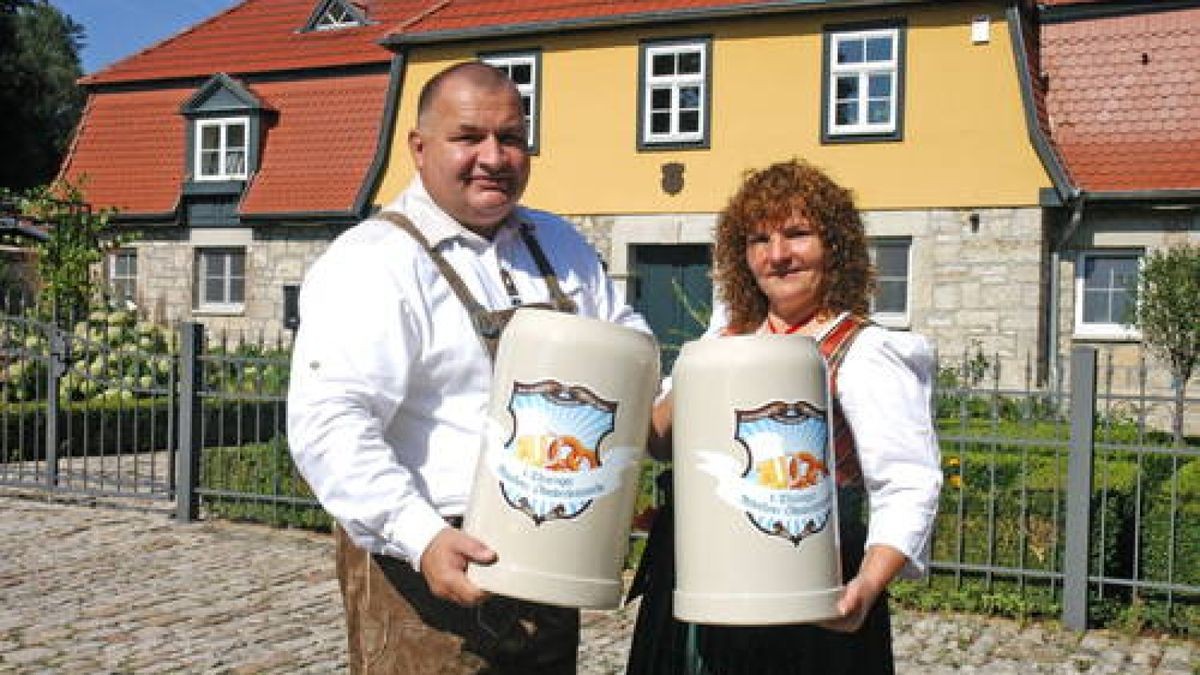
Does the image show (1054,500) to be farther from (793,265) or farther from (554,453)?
(554,453)

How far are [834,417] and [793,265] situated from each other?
297 mm

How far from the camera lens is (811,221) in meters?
A: 2.29

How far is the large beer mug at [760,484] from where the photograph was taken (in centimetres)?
191

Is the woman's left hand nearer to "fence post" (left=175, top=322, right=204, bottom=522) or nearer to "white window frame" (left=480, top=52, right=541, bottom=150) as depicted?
"fence post" (left=175, top=322, right=204, bottom=522)

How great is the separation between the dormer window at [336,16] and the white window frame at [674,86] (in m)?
5.91

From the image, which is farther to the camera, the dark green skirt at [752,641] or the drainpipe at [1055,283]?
the drainpipe at [1055,283]

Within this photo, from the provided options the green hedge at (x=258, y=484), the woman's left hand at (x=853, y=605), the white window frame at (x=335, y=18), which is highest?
the white window frame at (x=335, y=18)

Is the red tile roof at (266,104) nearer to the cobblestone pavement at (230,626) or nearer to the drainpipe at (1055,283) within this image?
the drainpipe at (1055,283)

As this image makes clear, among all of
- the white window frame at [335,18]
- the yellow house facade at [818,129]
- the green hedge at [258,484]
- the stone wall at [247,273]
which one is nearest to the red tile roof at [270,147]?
the stone wall at [247,273]

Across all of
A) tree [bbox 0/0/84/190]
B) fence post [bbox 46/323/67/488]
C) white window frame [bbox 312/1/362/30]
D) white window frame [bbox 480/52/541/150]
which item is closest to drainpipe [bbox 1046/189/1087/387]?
A: white window frame [bbox 480/52/541/150]

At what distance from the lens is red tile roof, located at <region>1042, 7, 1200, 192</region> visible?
13.3m

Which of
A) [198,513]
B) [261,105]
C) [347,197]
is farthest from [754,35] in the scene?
[198,513]

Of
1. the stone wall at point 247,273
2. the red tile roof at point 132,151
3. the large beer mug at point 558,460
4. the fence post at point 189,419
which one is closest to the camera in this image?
the large beer mug at point 558,460

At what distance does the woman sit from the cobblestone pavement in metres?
3.00
